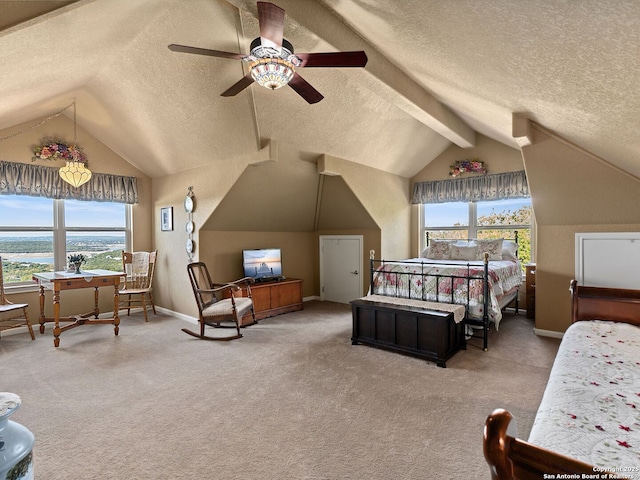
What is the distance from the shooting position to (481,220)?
6180mm

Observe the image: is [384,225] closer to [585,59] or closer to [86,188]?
[585,59]

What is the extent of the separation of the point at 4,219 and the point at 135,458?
4.52m

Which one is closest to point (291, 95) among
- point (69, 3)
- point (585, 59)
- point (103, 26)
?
point (103, 26)

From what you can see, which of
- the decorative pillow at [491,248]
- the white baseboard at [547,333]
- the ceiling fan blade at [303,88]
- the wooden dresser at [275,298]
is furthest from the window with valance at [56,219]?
the white baseboard at [547,333]

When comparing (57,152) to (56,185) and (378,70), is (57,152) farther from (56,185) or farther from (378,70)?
(378,70)

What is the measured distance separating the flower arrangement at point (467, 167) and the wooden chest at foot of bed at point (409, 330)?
3.30m

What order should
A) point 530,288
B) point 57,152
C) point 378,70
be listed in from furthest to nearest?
point 530,288
point 57,152
point 378,70

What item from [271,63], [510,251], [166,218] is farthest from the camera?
[166,218]

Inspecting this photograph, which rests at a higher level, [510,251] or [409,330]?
[510,251]

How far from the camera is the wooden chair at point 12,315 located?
4.15m

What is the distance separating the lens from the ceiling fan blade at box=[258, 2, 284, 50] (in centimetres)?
193

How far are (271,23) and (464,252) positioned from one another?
4.76 metres

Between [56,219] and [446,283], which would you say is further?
[56,219]

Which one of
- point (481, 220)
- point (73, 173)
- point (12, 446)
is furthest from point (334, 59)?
point (481, 220)
